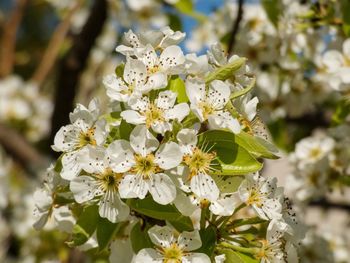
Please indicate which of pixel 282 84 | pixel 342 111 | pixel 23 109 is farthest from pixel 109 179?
pixel 23 109

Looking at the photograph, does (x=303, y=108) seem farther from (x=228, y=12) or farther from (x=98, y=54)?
(x=98, y=54)

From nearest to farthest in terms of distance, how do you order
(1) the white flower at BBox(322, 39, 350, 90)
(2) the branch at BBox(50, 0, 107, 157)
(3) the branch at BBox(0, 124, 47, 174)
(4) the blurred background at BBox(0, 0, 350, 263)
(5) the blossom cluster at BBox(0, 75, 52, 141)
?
(1) the white flower at BBox(322, 39, 350, 90), (4) the blurred background at BBox(0, 0, 350, 263), (2) the branch at BBox(50, 0, 107, 157), (3) the branch at BBox(0, 124, 47, 174), (5) the blossom cluster at BBox(0, 75, 52, 141)

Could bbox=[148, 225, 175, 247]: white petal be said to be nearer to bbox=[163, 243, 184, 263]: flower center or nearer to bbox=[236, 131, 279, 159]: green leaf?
bbox=[163, 243, 184, 263]: flower center

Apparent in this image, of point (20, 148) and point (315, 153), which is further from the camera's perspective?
point (20, 148)

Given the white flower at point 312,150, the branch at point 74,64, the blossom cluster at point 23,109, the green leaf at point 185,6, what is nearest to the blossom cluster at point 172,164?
the white flower at point 312,150

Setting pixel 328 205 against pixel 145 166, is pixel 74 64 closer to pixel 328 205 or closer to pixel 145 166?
pixel 328 205

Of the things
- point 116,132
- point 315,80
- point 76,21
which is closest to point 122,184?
point 116,132

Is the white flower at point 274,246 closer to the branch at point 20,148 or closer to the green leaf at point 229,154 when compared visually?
the green leaf at point 229,154

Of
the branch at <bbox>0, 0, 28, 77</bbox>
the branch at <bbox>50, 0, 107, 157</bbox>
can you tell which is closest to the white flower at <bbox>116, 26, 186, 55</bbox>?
the branch at <bbox>50, 0, 107, 157</bbox>
